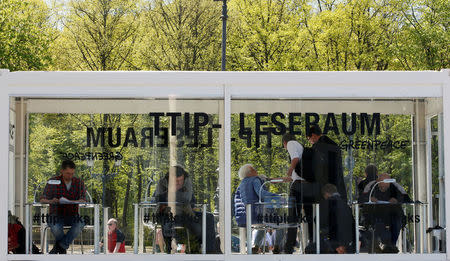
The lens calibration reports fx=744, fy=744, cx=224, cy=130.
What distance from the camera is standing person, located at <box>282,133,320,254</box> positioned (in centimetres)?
763

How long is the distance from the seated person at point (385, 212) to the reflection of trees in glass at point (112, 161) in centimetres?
162

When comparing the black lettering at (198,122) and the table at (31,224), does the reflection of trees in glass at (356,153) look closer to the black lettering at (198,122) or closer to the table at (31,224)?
the black lettering at (198,122)

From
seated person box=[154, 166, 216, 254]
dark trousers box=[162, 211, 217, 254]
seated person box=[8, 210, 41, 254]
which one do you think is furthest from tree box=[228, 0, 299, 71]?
seated person box=[8, 210, 41, 254]

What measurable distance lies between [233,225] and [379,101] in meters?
1.98

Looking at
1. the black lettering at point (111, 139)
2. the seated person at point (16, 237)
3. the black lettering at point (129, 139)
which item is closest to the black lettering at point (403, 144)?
the black lettering at point (129, 139)

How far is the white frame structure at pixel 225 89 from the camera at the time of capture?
296 inches

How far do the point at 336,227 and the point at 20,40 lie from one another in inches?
694

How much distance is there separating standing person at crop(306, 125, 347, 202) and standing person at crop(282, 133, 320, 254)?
3.0 inches

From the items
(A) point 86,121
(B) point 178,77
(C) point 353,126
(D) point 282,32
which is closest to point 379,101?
(C) point 353,126

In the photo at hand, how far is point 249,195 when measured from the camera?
768 cm

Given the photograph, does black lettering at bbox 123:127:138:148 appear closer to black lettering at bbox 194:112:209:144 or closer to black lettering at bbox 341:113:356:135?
black lettering at bbox 194:112:209:144

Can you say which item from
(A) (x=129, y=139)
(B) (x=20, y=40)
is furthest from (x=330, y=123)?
(B) (x=20, y=40)

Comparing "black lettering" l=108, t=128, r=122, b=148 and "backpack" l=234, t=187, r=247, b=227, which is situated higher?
"black lettering" l=108, t=128, r=122, b=148

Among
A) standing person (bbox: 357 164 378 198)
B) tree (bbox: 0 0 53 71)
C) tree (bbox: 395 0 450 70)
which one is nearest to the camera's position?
standing person (bbox: 357 164 378 198)
